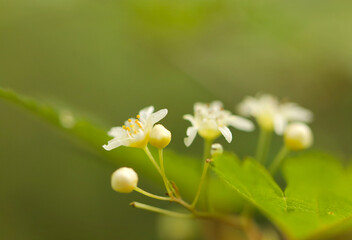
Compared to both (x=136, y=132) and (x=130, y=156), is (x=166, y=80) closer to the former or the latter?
(x=130, y=156)

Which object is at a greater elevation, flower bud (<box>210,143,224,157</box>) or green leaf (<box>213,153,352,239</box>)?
flower bud (<box>210,143,224,157</box>)

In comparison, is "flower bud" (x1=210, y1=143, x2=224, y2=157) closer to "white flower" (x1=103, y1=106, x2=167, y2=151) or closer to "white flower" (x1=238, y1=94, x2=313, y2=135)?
"white flower" (x1=103, y1=106, x2=167, y2=151)

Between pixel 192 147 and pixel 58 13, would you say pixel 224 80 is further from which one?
pixel 58 13

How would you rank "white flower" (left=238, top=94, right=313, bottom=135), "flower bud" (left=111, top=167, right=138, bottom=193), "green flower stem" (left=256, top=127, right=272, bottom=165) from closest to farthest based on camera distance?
"flower bud" (left=111, top=167, right=138, bottom=193) → "white flower" (left=238, top=94, right=313, bottom=135) → "green flower stem" (left=256, top=127, right=272, bottom=165)

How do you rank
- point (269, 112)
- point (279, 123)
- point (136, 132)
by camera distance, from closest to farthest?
point (136, 132) < point (279, 123) < point (269, 112)

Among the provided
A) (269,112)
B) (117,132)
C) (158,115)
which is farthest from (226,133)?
(269,112)

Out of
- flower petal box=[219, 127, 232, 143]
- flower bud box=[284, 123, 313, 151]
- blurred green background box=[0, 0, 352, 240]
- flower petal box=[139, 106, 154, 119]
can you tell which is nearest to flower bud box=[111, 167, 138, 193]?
flower petal box=[139, 106, 154, 119]

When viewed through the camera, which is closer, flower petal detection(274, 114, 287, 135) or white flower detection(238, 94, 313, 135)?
flower petal detection(274, 114, 287, 135)

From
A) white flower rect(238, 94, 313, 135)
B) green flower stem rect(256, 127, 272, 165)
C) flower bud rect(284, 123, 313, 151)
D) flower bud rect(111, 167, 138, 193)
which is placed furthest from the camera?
green flower stem rect(256, 127, 272, 165)
